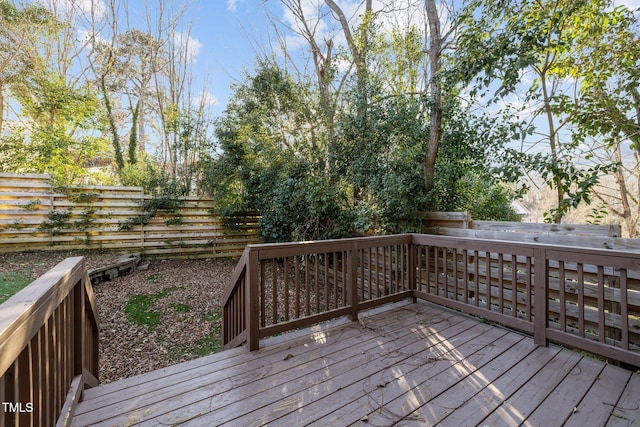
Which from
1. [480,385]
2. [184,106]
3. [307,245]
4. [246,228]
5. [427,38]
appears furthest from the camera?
[184,106]

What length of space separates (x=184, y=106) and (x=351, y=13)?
520 cm

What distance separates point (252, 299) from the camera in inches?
93.2

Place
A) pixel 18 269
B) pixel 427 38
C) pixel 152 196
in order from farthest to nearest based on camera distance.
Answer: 1. pixel 152 196
2. pixel 427 38
3. pixel 18 269

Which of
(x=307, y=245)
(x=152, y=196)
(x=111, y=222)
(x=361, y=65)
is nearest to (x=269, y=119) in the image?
(x=361, y=65)

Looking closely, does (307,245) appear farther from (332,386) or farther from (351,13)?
(351,13)

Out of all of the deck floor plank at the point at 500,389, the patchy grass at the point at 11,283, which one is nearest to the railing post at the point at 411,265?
the deck floor plank at the point at 500,389

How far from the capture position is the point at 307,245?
2662 mm

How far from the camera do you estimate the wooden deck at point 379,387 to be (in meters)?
1.64

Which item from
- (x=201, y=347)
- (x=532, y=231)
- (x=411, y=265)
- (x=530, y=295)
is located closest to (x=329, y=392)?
(x=530, y=295)

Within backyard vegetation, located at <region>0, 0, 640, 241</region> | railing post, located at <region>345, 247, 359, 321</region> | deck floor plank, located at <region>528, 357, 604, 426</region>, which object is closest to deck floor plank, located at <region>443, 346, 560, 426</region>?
deck floor plank, located at <region>528, 357, 604, 426</region>

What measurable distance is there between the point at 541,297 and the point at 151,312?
16.3 feet

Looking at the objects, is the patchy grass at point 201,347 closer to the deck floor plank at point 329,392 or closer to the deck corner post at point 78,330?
the deck corner post at point 78,330

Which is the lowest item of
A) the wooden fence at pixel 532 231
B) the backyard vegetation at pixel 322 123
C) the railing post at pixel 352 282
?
the railing post at pixel 352 282

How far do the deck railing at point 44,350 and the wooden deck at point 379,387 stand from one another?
0.78 ft
